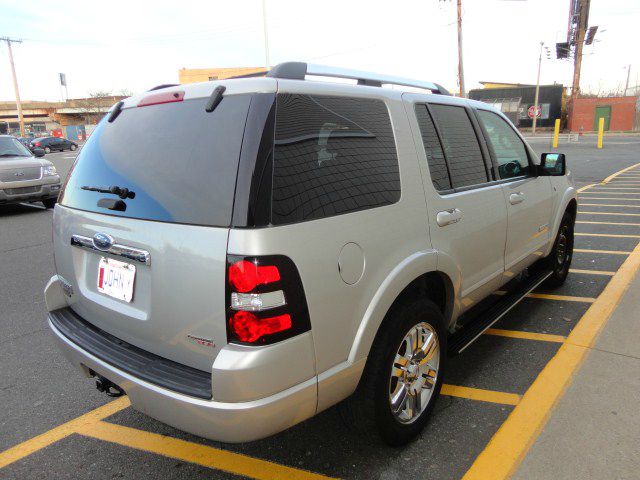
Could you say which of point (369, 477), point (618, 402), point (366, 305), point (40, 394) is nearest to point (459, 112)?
point (366, 305)

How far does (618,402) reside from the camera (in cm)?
285

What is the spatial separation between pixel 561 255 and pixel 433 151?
284 centimetres

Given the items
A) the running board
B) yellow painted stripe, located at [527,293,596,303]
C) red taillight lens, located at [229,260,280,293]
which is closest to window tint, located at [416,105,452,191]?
the running board

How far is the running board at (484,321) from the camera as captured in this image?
2.95 metres

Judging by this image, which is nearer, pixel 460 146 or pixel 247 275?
pixel 247 275

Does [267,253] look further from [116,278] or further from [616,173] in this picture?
[616,173]

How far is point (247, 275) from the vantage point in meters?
1.77

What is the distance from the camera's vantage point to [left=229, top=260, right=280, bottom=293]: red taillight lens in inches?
69.5

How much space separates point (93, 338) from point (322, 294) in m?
1.26

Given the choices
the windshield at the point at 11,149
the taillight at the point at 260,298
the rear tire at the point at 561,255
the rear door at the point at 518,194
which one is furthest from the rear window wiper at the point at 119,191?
the windshield at the point at 11,149

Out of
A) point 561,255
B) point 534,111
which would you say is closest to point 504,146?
point 561,255

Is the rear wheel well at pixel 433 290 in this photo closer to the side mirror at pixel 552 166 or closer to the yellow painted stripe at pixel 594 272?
the side mirror at pixel 552 166

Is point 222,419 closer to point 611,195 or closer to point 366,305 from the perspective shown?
point 366,305

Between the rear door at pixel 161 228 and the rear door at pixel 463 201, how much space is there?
122cm
